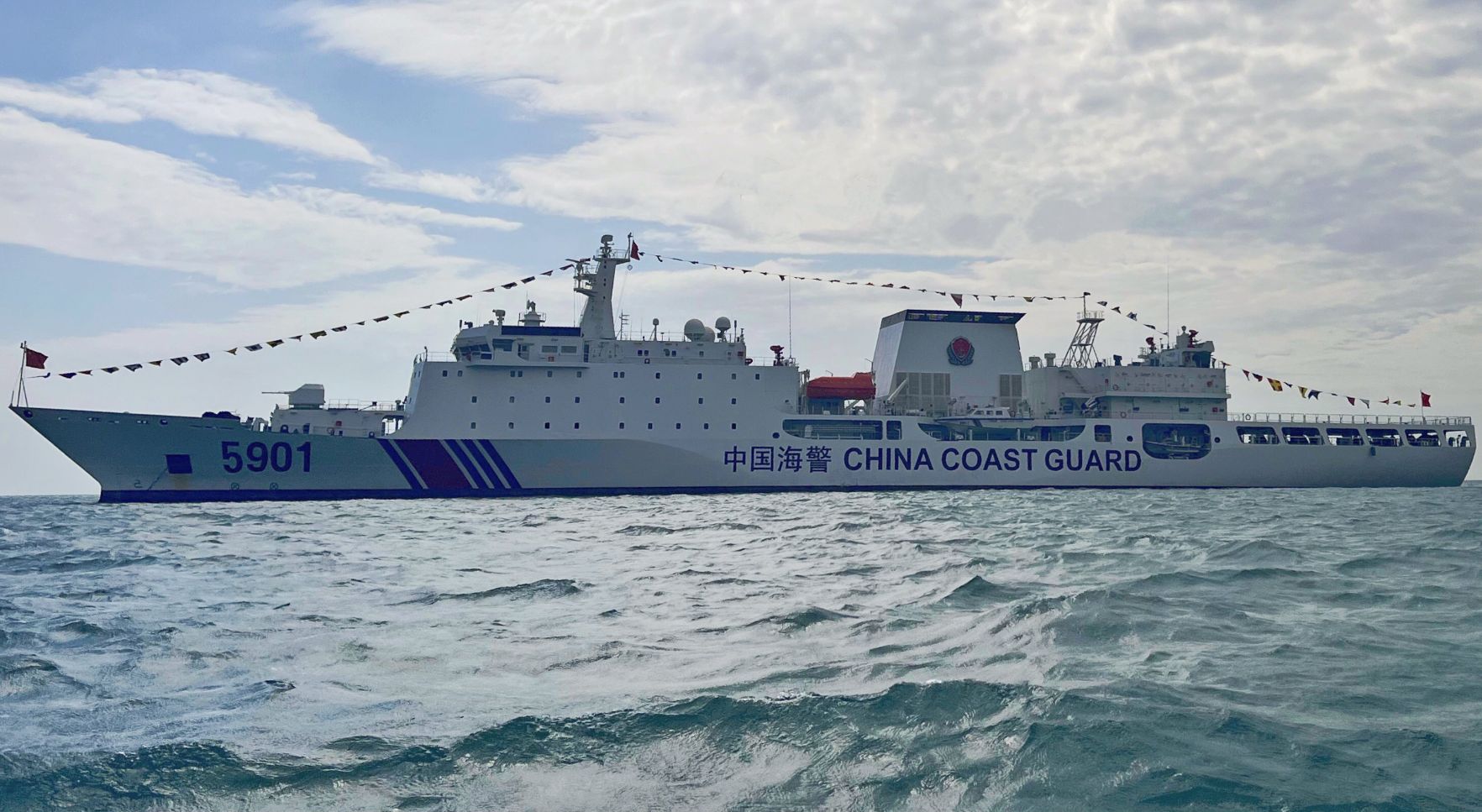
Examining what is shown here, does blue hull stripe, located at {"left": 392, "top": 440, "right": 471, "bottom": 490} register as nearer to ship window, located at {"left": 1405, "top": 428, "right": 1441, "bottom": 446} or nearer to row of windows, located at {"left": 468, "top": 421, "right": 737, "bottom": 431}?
row of windows, located at {"left": 468, "top": 421, "right": 737, "bottom": 431}

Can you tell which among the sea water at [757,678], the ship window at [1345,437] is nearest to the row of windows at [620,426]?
the sea water at [757,678]

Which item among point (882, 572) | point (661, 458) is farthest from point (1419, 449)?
point (882, 572)

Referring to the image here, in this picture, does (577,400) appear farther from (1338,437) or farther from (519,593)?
(1338,437)

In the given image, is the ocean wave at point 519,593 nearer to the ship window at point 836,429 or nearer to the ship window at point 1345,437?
the ship window at point 836,429

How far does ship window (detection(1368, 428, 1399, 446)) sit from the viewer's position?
104ft

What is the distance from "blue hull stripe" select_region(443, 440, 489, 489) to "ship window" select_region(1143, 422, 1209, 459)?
19.8 meters

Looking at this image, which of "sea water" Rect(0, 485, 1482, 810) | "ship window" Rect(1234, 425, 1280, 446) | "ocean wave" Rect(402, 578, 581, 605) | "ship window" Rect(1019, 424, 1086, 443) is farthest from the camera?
"ship window" Rect(1234, 425, 1280, 446)

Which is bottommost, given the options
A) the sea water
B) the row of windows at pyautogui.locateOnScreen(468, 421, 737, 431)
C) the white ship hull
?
the sea water

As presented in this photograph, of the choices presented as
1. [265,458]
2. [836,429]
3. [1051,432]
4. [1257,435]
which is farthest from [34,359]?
[1257,435]

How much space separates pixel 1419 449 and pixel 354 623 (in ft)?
114

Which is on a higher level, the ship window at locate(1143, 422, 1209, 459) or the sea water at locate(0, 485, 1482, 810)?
the ship window at locate(1143, 422, 1209, 459)

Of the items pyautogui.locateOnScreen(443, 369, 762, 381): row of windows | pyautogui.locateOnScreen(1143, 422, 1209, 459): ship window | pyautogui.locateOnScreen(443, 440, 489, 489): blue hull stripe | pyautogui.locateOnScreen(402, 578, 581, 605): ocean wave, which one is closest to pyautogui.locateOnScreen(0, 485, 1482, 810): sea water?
pyautogui.locateOnScreen(402, 578, 581, 605): ocean wave

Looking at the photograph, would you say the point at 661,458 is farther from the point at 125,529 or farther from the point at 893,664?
the point at 893,664

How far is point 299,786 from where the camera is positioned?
3879 mm
